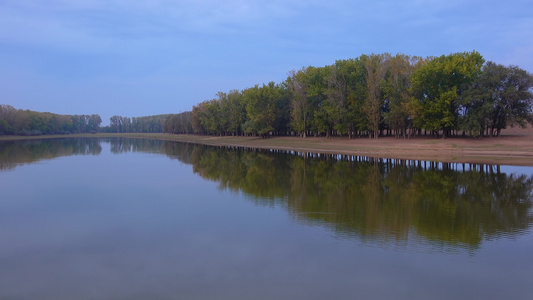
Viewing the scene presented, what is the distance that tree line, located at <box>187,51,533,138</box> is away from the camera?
4256 centimetres

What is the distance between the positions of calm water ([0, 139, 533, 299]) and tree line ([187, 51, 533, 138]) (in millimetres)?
26357

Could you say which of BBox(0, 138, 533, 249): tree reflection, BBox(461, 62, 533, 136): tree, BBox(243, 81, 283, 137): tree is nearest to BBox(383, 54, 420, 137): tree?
BBox(461, 62, 533, 136): tree

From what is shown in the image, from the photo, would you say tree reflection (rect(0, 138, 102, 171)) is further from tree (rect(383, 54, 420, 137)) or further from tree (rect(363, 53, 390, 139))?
tree (rect(383, 54, 420, 137))

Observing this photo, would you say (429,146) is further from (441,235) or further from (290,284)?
(290,284)

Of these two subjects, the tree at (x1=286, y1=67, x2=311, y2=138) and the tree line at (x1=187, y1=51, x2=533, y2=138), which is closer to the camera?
the tree line at (x1=187, y1=51, x2=533, y2=138)

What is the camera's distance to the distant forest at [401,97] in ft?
140

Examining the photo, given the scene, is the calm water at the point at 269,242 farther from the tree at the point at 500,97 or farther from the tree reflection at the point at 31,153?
the tree at the point at 500,97

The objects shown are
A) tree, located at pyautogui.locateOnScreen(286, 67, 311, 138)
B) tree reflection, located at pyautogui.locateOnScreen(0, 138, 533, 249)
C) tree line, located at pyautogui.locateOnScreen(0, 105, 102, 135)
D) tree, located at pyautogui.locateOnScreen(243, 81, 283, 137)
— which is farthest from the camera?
tree line, located at pyautogui.locateOnScreen(0, 105, 102, 135)

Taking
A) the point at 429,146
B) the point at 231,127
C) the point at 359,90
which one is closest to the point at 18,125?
the point at 231,127

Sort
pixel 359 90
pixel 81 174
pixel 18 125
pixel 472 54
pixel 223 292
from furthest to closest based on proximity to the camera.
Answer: pixel 18 125
pixel 359 90
pixel 472 54
pixel 81 174
pixel 223 292

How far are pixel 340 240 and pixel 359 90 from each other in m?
48.5

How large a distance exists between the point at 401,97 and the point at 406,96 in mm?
1975

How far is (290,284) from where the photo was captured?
809 cm

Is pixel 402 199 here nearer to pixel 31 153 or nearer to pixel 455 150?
pixel 455 150
